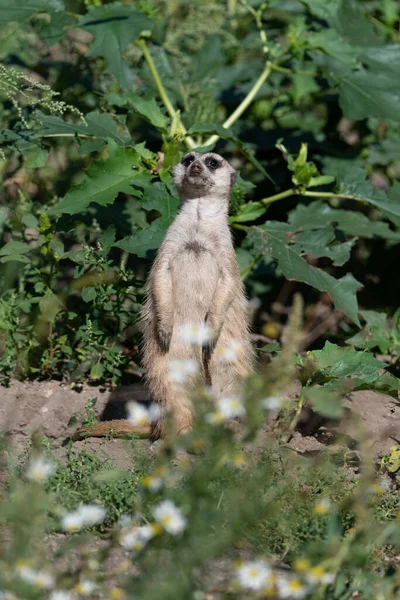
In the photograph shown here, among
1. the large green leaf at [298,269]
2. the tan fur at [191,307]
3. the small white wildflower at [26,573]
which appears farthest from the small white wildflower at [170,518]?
the large green leaf at [298,269]

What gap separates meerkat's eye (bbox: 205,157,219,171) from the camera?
3.81 metres

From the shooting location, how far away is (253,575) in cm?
192

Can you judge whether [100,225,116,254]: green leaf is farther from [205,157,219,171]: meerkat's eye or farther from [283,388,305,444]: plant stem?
[283,388,305,444]: plant stem

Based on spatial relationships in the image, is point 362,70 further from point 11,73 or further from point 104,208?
point 11,73

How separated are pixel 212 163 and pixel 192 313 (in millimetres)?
691

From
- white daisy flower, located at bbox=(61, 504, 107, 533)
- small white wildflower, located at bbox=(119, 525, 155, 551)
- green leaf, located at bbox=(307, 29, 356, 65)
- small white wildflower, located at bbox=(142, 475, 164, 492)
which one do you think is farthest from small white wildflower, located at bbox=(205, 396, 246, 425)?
green leaf, located at bbox=(307, 29, 356, 65)

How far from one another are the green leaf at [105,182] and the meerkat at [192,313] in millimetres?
254

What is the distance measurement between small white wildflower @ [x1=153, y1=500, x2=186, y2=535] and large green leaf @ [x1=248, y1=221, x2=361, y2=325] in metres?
1.90

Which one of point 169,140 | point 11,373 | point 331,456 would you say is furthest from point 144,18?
point 331,456

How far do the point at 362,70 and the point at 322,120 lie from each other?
97cm

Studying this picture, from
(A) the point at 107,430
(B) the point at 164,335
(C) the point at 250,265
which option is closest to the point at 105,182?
(B) the point at 164,335

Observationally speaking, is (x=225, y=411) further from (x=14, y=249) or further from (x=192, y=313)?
(x=14, y=249)

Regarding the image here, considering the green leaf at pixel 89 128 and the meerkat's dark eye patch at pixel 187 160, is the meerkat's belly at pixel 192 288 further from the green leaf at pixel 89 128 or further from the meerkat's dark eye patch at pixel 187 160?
the green leaf at pixel 89 128

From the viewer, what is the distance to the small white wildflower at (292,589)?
190 centimetres
